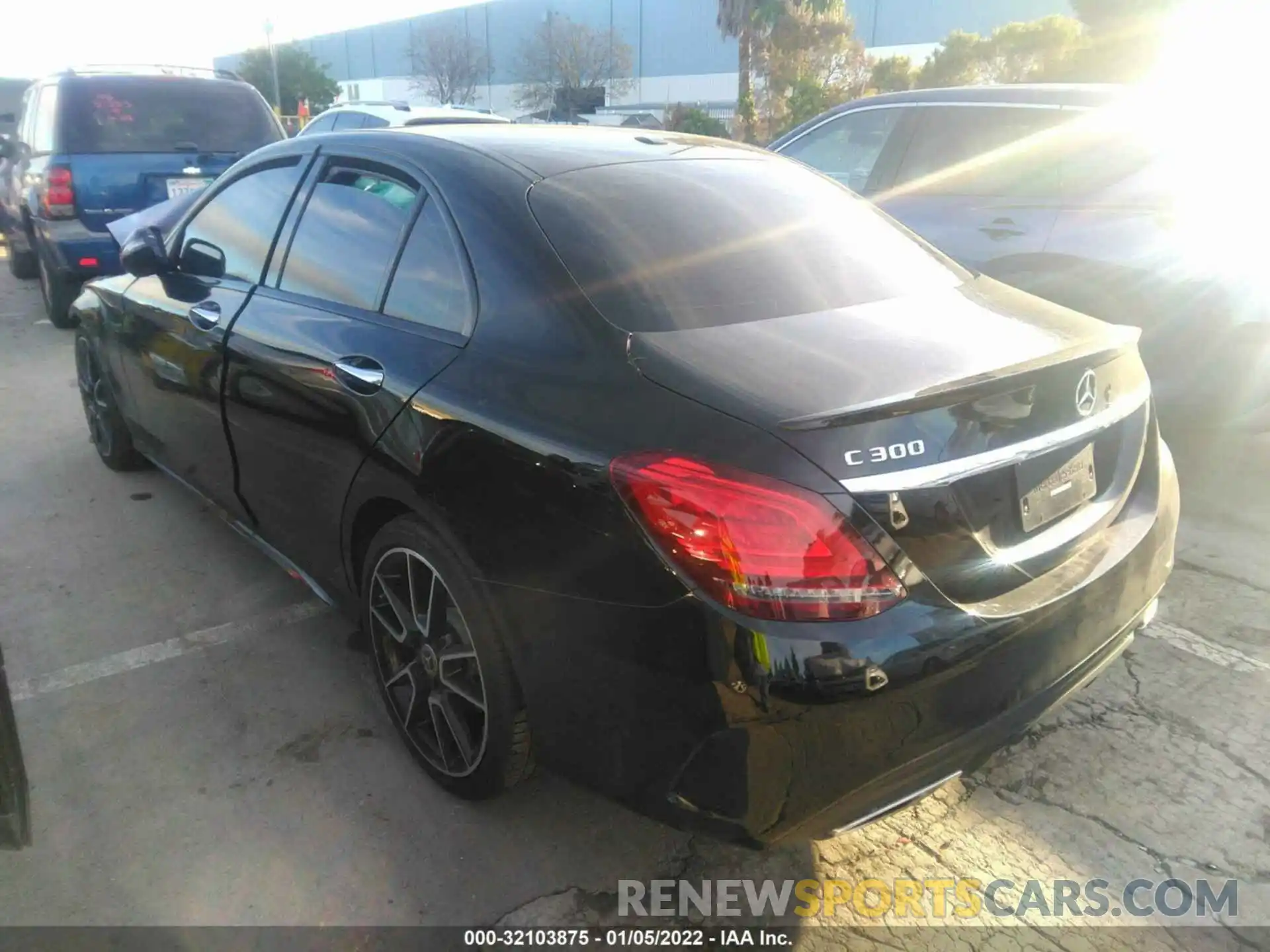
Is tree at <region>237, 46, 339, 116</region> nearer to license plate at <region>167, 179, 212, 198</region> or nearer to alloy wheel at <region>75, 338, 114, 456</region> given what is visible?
license plate at <region>167, 179, 212, 198</region>

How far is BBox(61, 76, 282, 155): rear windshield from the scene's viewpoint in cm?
703

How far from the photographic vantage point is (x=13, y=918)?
7.14 feet

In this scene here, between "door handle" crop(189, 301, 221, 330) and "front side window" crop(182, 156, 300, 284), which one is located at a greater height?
"front side window" crop(182, 156, 300, 284)

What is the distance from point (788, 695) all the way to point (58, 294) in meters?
7.86

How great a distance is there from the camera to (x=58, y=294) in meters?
7.54

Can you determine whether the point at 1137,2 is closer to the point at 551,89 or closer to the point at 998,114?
the point at 998,114

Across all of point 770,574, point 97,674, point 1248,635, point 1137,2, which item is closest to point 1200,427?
point 1248,635

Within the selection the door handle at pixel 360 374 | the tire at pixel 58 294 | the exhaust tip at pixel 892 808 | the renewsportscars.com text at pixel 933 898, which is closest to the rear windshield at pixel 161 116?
the tire at pixel 58 294

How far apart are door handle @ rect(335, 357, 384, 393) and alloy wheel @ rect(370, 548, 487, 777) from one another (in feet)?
1.43

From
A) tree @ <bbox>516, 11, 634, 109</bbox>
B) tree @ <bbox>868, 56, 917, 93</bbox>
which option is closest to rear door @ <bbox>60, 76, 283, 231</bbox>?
tree @ <bbox>868, 56, 917, 93</bbox>

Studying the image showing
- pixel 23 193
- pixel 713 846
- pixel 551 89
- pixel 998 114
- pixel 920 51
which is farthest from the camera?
pixel 551 89

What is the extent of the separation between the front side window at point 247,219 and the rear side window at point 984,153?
3.52 meters

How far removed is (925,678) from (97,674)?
2668 mm

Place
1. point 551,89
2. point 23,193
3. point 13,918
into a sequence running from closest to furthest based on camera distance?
1. point 13,918
2. point 23,193
3. point 551,89
